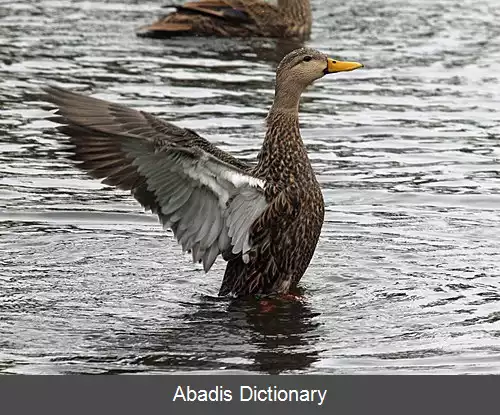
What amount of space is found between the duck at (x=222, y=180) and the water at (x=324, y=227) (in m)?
0.31

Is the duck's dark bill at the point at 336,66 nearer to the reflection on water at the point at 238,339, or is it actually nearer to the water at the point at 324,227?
the water at the point at 324,227

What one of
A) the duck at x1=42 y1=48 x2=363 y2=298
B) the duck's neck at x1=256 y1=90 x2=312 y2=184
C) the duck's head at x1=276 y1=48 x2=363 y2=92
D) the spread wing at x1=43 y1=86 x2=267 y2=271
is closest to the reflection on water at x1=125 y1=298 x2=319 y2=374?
the duck at x1=42 y1=48 x2=363 y2=298

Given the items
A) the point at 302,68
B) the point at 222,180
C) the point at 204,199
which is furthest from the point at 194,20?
the point at 222,180

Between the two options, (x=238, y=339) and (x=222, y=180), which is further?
(x=222, y=180)

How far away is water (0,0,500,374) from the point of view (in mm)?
7973

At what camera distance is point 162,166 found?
27.2 feet

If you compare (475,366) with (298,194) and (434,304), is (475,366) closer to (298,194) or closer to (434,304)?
(434,304)

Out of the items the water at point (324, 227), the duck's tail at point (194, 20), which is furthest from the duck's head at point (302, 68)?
the duck's tail at point (194, 20)

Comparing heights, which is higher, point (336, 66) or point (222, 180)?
point (336, 66)

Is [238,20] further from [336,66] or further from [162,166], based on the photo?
[162,166]

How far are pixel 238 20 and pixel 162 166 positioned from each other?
859cm

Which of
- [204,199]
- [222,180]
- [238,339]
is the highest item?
[222,180]

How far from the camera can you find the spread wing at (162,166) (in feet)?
26.8

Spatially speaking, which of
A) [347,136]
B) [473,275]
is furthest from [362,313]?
[347,136]
